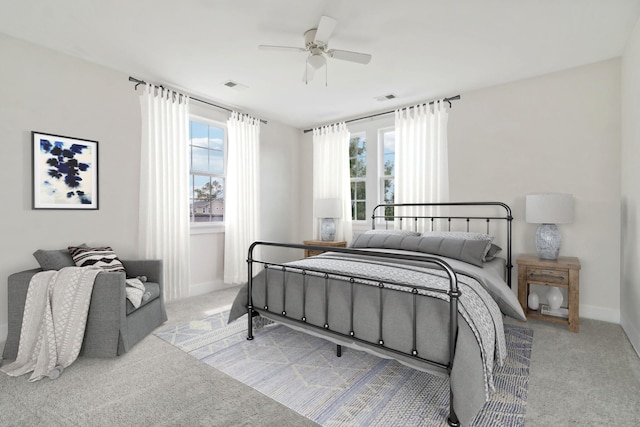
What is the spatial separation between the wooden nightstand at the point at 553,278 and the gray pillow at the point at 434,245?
1.69 feet

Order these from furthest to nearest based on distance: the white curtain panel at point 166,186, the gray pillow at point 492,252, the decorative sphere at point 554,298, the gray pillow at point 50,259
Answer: the white curtain panel at point 166,186 → the gray pillow at point 492,252 → the decorative sphere at point 554,298 → the gray pillow at point 50,259

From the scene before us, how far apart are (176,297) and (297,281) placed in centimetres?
216

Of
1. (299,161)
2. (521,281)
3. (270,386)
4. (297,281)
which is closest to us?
(270,386)

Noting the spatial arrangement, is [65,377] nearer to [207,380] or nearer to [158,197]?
[207,380]

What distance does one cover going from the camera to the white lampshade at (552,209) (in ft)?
10.1

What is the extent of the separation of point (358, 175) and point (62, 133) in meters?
3.72

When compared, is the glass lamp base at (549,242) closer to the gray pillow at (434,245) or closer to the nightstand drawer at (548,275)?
the nightstand drawer at (548,275)

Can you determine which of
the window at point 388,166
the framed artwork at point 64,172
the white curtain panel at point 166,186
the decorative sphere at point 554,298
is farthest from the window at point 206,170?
the decorative sphere at point 554,298

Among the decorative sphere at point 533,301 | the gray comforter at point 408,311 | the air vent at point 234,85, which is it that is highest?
the air vent at point 234,85

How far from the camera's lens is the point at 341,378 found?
7.18ft

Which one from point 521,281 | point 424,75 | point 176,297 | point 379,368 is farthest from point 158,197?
point 521,281

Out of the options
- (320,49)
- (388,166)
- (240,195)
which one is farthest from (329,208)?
(320,49)

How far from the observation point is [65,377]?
219 cm

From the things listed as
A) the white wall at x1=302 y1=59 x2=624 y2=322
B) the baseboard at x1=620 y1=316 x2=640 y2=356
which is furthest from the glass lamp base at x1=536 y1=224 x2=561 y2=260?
the baseboard at x1=620 y1=316 x2=640 y2=356
